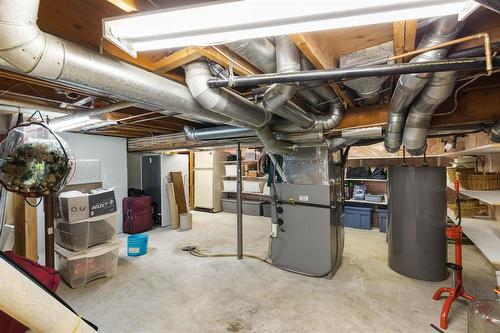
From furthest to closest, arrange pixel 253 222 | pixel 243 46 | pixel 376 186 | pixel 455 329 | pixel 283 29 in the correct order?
pixel 253 222 < pixel 376 186 < pixel 455 329 < pixel 243 46 < pixel 283 29

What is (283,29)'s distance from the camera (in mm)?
876

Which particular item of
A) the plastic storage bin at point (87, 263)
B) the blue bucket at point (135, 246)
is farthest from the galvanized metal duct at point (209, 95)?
the blue bucket at point (135, 246)

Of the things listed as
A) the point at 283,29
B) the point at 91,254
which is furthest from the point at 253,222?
the point at 283,29

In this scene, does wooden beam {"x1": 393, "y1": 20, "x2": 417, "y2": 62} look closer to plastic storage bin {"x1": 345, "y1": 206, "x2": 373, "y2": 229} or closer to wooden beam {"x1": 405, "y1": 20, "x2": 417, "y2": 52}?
wooden beam {"x1": 405, "y1": 20, "x2": 417, "y2": 52}

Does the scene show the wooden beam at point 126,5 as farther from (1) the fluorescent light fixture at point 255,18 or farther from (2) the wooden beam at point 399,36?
(2) the wooden beam at point 399,36

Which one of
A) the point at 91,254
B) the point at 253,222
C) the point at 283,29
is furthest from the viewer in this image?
the point at 253,222

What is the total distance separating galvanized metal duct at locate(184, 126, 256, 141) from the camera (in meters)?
3.11

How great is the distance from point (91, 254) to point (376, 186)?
544 cm

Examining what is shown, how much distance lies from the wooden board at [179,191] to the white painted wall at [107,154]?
3.47ft

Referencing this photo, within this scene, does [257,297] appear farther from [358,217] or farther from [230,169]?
[230,169]

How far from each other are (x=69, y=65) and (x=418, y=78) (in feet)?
5.76

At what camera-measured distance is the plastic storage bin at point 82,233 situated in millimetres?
2826

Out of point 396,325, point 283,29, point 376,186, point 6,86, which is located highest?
point 6,86

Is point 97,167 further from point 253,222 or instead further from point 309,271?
point 253,222
